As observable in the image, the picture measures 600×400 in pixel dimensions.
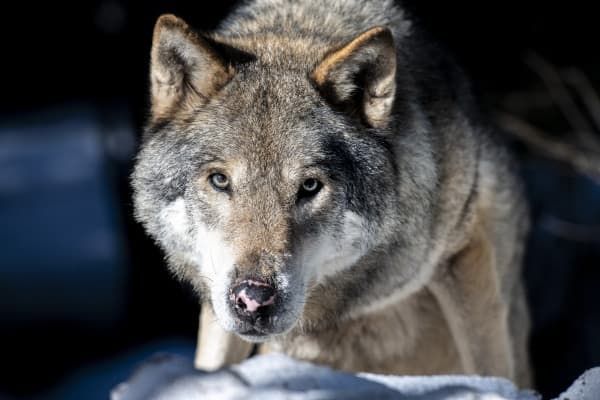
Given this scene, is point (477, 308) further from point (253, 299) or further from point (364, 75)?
point (253, 299)

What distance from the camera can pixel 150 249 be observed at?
24.1 ft

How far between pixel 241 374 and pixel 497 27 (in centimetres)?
464

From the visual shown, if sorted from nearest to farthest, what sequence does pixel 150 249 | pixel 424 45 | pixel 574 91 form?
pixel 424 45
pixel 574 91
pixel 150 249

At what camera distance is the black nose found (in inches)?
111

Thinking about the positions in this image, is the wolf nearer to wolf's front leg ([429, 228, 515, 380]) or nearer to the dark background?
wolf's front leg ([429, 228, 515, 380])

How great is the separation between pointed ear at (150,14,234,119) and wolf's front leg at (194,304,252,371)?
104 centimetres

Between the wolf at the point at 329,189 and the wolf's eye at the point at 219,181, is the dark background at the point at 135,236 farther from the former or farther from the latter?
the wolf's eye at the point at 219,181

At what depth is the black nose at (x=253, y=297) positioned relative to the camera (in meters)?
2.81

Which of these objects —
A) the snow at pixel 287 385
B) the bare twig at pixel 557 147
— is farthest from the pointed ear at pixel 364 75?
the bare twig at pixel 557 147

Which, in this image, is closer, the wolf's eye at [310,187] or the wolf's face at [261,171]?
the wolf's face at [261,171]

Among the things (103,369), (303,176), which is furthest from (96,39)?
(303,176)

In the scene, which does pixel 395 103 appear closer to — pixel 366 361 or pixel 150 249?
pixel 366 361

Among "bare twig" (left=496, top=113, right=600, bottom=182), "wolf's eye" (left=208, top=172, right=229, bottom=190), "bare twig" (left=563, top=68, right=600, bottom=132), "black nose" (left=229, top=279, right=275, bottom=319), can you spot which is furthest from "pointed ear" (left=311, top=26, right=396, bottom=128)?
"bare twig" (left=563, top=68, right=600, bottom=132)

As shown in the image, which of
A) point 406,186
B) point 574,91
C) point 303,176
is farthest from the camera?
point 574,91
